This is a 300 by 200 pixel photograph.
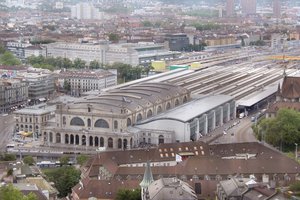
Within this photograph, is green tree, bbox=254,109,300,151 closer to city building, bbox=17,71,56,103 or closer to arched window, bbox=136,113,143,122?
arched window, bbox=136,113,143,122

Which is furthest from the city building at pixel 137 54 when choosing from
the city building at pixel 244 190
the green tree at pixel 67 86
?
the city building at pixel 244 190

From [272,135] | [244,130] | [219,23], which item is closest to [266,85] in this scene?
[244,130]

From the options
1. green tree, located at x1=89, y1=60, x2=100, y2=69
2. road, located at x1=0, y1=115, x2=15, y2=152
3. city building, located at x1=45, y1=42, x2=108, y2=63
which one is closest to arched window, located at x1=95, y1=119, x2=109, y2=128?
road, located at x1=0, y1=115, x2=15, y2=152

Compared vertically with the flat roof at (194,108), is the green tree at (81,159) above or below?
below

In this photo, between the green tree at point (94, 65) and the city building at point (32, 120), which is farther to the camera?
the green tree at point (94, 65)

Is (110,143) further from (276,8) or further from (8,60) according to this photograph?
(276,8)

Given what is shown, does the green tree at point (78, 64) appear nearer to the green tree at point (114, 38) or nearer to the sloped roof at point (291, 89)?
the green tree at point (114, 38)
